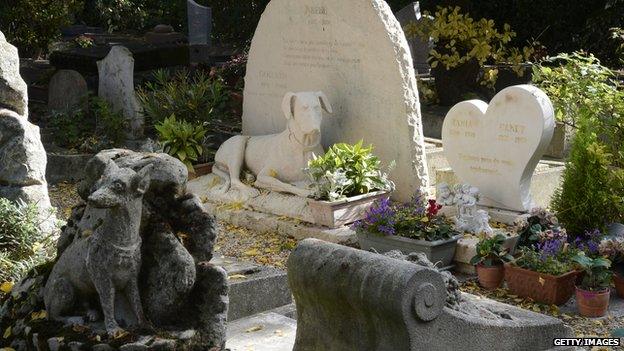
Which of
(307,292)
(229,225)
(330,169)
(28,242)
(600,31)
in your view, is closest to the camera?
(307,292)

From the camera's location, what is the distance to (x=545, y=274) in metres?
7.22

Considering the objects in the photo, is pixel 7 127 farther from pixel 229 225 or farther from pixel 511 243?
pixel 511 243

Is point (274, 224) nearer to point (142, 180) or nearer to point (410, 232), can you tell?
point (410, 232)

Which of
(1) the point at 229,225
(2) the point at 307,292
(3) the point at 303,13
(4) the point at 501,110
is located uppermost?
(3) the point at 303,13

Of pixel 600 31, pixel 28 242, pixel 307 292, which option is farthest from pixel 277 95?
pixel 600 31

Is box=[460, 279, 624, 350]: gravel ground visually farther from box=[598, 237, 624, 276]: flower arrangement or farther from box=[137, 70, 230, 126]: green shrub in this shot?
box=[137, 70, 230, 126]: green shrub

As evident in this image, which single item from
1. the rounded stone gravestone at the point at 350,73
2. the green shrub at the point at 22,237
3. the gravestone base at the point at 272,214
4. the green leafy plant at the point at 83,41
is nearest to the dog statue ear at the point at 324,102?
the rounded stone gravestone at the point at 350,73

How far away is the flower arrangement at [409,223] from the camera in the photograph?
8.08 m

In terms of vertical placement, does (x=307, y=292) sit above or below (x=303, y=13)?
below

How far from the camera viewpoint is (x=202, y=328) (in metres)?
4.82

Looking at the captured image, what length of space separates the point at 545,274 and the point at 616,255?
623 millimetres

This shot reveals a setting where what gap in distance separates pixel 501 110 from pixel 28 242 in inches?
173

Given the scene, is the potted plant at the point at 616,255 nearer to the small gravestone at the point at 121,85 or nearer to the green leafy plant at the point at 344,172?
the green leafy plant at the point at 344,172

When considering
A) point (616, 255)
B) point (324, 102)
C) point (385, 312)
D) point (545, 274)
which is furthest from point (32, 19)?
point (385, 312)
